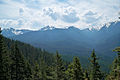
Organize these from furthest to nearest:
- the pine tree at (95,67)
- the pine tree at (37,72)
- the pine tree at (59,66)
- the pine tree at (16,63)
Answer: the pine tree at (37,72) → the pine tree at (59,66) → the pine tree at (16,63) → the pine tree at (95,67)

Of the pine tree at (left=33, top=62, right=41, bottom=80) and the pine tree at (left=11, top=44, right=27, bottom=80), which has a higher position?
the pine tree at (left=11, top=44, right=27, bottom=80)

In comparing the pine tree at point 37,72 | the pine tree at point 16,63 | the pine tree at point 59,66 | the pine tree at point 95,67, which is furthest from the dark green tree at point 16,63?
the pine tree at point 37,72

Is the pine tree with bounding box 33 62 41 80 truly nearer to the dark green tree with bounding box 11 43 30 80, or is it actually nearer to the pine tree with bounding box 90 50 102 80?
the dark green tree with bounding box 11 43 30 80

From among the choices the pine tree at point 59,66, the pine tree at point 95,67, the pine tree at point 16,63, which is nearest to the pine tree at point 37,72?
the pine tree at point 59,66

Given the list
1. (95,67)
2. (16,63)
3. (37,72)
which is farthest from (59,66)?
(37,72)

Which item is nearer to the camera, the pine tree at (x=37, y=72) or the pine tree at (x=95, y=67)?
the pine tree at (x=95, y=67)

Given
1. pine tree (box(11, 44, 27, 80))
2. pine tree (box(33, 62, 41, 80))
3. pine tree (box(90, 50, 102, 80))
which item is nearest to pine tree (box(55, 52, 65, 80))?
pine tree (box(11, 44, 27, 80))

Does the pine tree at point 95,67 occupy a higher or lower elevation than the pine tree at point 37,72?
higher

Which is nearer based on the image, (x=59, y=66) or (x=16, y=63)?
(x=16, y=63)

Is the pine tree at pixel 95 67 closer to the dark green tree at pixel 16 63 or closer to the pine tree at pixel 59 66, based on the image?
the pine tree at pixel 59 66

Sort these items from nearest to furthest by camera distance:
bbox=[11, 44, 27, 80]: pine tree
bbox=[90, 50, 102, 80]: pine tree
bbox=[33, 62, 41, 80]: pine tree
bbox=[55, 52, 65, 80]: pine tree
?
bbox=[90, 50, 102, 80]: pine tree
bbox=[11, 44, 27, 80]: pine tree
bbox=[55, 52, 65, 80]: pine tree
bbox=[33, 62, 41, 80]: pine tree

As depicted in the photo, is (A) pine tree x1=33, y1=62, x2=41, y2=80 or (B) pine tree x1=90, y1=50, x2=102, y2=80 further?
(A) pine tree x1=33, y1=62, x2=41, y2=80

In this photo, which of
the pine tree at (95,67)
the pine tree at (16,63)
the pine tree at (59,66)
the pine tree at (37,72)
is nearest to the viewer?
the pine tree at (95,67)

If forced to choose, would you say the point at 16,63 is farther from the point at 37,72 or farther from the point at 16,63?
the point at 37,72
